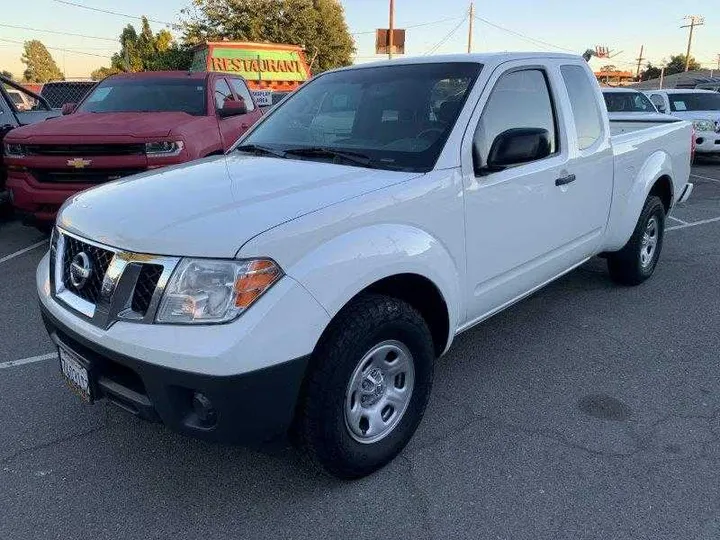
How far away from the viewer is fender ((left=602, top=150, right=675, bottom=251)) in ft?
14.3

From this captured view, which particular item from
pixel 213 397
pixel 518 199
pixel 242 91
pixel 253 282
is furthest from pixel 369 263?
pixel 242 91

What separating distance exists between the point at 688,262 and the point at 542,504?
171 inches

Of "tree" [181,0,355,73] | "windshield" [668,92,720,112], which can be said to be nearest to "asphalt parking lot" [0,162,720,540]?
"windshield" [668,92,720,112]

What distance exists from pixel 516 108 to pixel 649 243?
2.49 metres

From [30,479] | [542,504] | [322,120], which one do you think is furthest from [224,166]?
[542,504]

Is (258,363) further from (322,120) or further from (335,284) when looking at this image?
(322,120)

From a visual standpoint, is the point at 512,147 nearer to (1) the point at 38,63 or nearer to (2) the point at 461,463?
(2) the point at 461,463

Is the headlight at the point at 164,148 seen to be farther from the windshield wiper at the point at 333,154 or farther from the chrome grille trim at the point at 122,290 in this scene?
the chrome grille trim at the point at 122,290

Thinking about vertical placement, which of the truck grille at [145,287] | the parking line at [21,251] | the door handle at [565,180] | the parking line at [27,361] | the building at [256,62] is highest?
the building at [256,62]

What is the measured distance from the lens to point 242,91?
8.31 meters

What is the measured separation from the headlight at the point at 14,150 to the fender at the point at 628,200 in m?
5.60

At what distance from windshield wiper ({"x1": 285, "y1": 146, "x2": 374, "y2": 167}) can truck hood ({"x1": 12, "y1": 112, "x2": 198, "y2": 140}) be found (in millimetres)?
3202

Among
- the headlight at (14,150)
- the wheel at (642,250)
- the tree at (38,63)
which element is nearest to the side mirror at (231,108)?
the headlight at (14,150)

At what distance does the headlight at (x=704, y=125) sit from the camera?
13.0m
